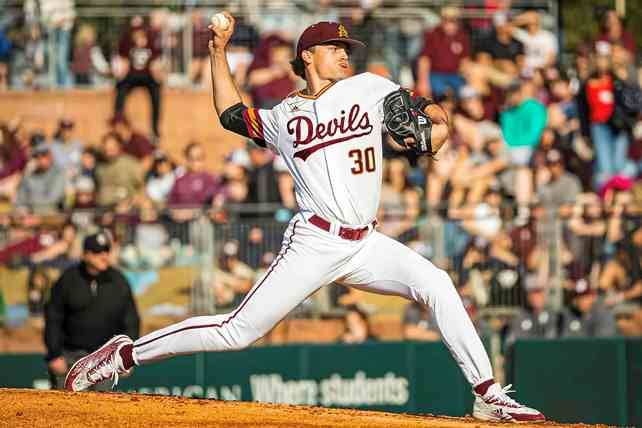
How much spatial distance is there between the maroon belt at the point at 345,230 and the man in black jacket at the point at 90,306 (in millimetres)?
3974

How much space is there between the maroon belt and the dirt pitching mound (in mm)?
1085

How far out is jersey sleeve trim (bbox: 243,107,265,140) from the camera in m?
7.50

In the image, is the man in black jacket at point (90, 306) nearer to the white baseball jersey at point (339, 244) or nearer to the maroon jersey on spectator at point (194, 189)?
the maroon jersey on spectator at point (194, 189)

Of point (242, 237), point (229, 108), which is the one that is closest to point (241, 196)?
point (242, 237)

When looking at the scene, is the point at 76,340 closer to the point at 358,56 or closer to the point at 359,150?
the point at 359,150

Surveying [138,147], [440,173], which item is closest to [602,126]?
[440,173]

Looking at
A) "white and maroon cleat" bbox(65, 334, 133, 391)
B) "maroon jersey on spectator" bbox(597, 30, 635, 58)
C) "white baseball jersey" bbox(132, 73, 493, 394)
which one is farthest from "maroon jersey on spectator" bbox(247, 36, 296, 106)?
"white baseball jersey" bbox(132, 73, 493, 394)

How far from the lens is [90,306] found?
10922mm

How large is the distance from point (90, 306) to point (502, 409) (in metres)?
4.69

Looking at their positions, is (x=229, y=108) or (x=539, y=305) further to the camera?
(x=539, y=305)

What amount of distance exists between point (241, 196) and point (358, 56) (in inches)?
122

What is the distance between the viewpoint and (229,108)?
7617 millimetres

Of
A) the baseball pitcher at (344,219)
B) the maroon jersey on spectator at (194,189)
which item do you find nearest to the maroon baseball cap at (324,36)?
the baseball pitcher at (344,219)

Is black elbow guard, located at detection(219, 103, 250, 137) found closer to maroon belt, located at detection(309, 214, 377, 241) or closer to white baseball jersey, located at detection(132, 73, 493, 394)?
white baseball jersey, located at detection(132, 73, 493, 394)
